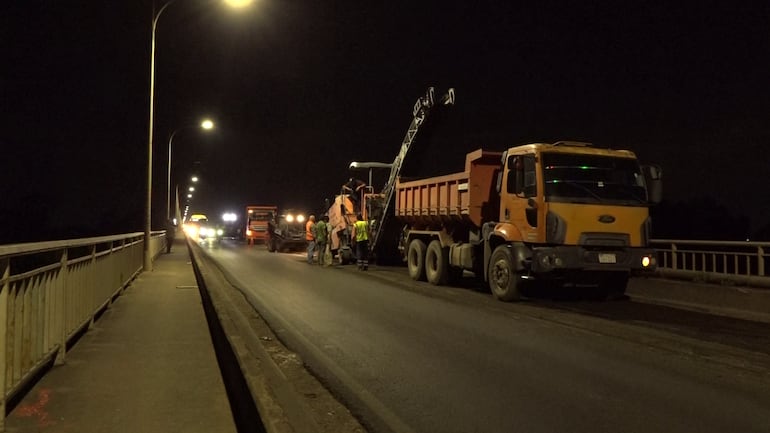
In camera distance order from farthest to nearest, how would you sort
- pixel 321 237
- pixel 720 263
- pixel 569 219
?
pixel 321 237 → pixel 720 263 → pixel 569 219

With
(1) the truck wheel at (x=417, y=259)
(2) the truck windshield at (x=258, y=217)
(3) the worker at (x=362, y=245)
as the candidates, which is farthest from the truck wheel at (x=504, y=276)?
(2) the truck windshield at (x=258, y=217)

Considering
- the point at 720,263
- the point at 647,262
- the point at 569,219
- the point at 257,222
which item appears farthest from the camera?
the point at 257,222

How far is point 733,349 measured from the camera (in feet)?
27.3

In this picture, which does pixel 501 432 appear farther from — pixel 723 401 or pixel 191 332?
pixel 191 332

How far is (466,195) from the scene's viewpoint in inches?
606

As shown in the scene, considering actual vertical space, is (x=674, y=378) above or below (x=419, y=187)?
below

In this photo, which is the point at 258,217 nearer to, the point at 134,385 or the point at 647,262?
the point at 647,262

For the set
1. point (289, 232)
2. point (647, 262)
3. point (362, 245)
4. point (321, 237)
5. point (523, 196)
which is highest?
point (523, 196)

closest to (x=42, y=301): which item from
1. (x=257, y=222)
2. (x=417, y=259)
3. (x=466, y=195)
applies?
(x=466, y=195)

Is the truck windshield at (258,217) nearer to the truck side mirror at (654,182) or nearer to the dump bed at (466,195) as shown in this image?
the dump bed at (466,195)

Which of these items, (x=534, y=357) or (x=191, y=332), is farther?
(x=191, y=332)

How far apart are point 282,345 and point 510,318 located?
172 inches

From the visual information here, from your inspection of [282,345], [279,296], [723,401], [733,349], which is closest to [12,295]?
[282,345]

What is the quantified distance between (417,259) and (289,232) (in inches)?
766
